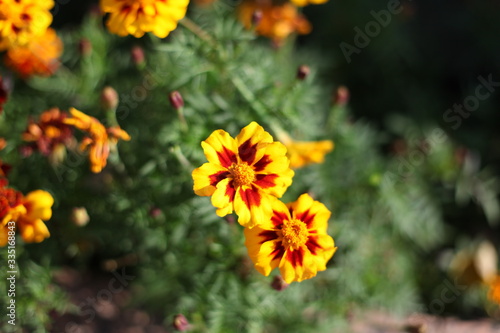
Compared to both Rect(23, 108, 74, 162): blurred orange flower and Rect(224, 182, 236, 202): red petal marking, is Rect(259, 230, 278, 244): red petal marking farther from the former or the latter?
Rect(23, 108, 74, 162): blurred orange flower

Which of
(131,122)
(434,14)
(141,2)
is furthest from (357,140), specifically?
(434,14)

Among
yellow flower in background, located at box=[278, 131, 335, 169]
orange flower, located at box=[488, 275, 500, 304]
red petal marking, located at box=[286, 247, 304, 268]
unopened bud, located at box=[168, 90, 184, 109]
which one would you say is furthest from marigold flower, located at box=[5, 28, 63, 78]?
orange flower, located at box=[488, 275, 500, 304]

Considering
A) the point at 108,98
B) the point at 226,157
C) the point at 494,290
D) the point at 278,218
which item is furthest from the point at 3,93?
the point at 494,290

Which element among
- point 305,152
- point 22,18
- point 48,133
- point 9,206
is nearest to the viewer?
point 9,206

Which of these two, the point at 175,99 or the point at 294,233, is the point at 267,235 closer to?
the point at 294,233

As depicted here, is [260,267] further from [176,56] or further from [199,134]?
[176,56]
